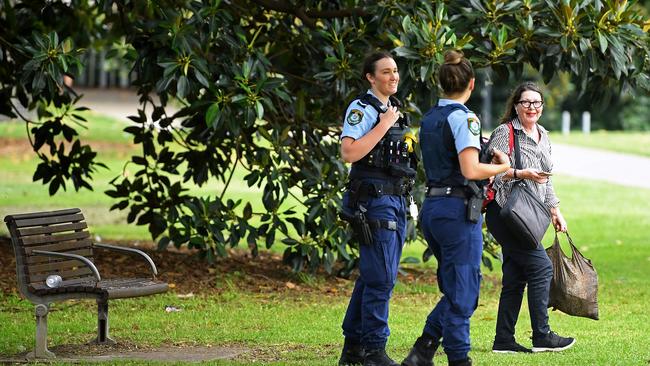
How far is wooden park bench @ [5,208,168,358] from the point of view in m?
7.57

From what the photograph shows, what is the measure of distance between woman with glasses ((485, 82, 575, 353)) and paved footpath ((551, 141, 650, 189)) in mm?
15735

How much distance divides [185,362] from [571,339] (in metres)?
2.49

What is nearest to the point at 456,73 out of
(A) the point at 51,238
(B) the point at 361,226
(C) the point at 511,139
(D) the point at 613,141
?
(B) the point at 361,226

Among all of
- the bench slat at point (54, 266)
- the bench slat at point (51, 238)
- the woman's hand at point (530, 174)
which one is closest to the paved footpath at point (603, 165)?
the woman's hand at point (530, 174)

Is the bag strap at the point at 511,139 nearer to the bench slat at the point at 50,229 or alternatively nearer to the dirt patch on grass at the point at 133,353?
the dirt patch on grass at the point at 133,353

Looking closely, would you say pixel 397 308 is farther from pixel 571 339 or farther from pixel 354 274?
pixel 571 339

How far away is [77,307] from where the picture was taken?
9.95m

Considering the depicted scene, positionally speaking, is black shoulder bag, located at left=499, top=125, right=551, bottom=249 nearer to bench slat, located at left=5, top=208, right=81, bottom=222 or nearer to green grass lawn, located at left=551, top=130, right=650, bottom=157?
bench slat, located at left=5, top=208, right=81, bottom=222

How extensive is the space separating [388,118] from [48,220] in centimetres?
253

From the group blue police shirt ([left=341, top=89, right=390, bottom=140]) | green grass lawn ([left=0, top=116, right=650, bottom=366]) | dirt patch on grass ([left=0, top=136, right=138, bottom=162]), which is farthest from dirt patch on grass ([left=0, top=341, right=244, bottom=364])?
dirt patch on grass ([left=0, top=136, right=138, bottom=162])

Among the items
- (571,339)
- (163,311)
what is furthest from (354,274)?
(571,339)

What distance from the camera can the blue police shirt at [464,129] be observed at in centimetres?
654

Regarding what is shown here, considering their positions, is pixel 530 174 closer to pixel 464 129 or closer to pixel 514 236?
pixel 514 236

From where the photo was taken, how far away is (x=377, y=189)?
6.91m
